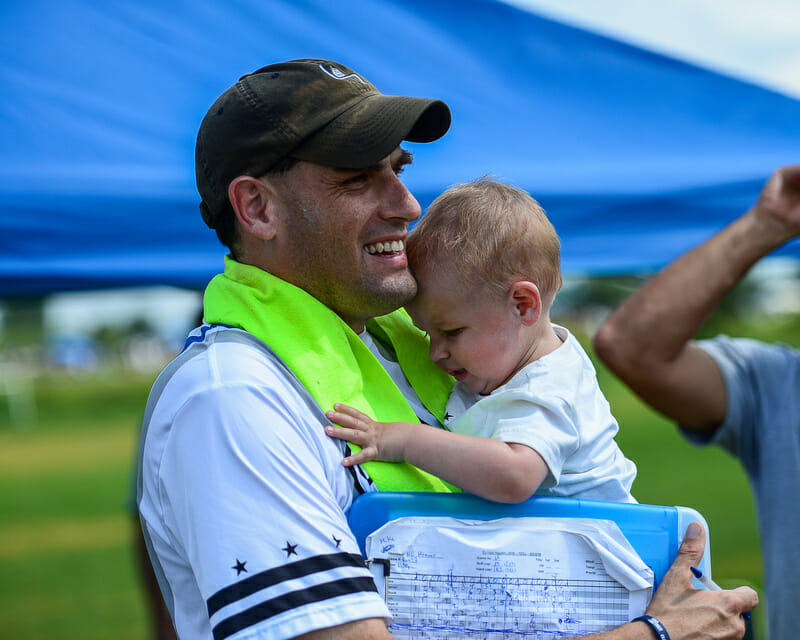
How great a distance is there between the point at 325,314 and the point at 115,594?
5799 millimetres

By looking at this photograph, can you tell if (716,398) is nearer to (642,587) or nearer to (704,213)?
(704,213)

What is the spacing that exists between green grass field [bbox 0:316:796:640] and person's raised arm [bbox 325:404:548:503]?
11.4 feet

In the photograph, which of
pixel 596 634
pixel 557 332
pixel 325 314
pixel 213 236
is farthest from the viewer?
pixel 213 236

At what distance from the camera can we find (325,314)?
6.26 ft

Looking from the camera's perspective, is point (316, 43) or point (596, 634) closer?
point (596, 634)

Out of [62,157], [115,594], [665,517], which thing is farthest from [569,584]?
[115,594]

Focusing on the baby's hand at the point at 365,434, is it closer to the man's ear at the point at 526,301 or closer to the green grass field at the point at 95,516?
the man's ear at the point at 526,301

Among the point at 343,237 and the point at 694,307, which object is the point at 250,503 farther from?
the point at 694,307

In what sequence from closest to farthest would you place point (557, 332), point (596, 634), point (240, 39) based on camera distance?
point (596, 634), point (557, 332), point (240, 39)

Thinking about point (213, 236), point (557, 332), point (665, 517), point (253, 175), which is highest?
point (253, 175)

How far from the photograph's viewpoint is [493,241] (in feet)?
6.31

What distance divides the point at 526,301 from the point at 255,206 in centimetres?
65

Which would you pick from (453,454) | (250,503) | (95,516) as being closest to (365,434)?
(453,454)

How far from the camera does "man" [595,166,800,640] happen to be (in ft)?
9.55
